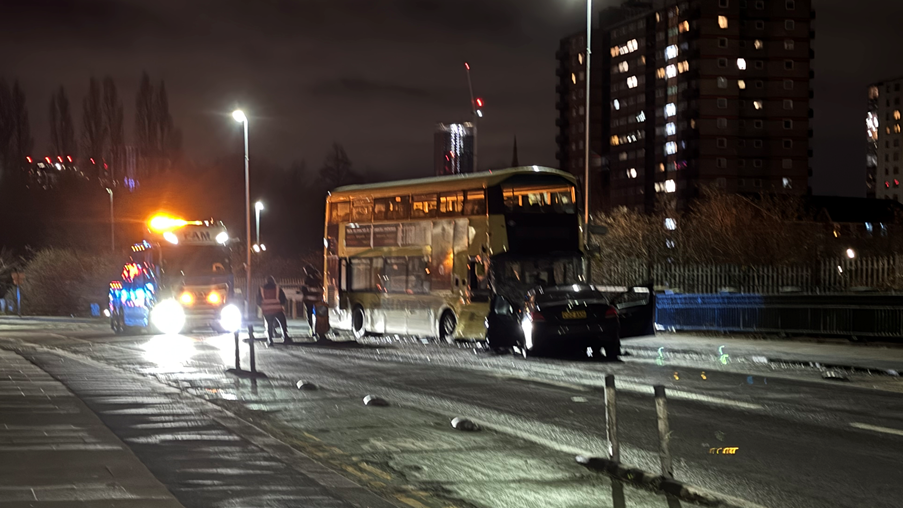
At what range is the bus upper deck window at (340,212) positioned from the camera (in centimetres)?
3102

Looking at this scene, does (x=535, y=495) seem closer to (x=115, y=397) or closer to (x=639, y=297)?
(x=115, y=397)

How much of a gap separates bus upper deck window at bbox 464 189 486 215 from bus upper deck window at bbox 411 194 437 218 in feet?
5.00

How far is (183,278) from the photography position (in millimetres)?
32281

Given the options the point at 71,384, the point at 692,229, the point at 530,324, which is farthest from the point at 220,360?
the point at 692,229

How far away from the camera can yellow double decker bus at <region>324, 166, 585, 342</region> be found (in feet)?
82.0

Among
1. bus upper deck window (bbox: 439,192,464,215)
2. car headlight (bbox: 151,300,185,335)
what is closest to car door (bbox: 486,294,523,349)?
bus upper deck window (bbox: 439,192,464,215)

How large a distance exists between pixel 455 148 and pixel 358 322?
1347 centimetres

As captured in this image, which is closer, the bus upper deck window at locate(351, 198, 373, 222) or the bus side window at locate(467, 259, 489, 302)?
the bus side window at locate(467, 259, 489, 302)

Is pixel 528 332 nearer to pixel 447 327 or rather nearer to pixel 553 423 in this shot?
pixel 447 327

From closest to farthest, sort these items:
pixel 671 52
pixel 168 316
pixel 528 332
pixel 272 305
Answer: pixel 528 332 → pixel 272 305 → pixel 168 316 → pixel 671 52

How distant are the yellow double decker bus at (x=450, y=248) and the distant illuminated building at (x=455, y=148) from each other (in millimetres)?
10705

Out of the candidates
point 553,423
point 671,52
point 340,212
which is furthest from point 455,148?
point 671,52

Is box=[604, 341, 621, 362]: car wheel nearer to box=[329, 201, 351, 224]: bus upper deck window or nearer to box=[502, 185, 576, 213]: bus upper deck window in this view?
box=[502, 185, 576, 213]: bus upper deck window

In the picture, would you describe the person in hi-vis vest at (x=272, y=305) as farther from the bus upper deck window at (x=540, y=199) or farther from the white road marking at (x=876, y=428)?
the white road marking at (x=876, y=428)
